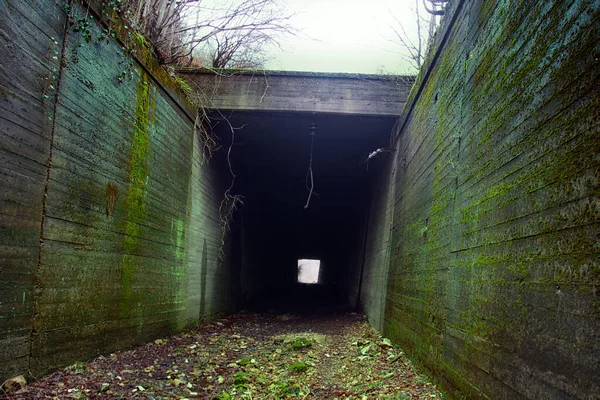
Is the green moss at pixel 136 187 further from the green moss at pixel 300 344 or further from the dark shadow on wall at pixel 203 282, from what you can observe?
the dark shadow on wall at pixel 203 282

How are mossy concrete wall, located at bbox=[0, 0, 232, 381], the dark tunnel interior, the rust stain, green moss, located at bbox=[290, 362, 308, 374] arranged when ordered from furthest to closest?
the dark tunnel interior → green moss, located at bbox=[290, 362, 308, 374] → the rust stain → mossy concrete wall, located at bbox=[0, 0, 232, 381]

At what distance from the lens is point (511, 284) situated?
2795mm

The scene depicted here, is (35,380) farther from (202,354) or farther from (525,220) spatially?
(525,220)

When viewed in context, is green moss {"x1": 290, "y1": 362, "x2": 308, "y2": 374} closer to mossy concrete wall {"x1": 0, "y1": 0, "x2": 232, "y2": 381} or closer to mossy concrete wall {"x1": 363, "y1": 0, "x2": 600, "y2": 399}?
mossy concrete wall {"x1": 363, "y1": 0, "x2": 600, "y2": 399}

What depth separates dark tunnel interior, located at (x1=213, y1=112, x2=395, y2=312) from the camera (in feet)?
29.6

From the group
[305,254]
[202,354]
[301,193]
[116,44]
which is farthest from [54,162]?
[305,254]

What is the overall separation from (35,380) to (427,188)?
4.61m

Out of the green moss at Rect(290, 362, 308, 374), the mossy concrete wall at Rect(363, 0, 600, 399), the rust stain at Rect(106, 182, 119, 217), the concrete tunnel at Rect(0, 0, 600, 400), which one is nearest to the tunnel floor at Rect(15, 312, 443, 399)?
the green moss at Rect(290, 362, 308, 374)

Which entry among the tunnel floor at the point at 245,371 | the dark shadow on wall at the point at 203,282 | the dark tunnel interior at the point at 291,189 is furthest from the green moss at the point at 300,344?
the dark tunnel interior at the point at 291,189

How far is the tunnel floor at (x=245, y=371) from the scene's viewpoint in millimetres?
4191

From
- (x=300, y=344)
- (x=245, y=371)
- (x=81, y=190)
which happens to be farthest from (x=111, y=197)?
(x=300, y=344)

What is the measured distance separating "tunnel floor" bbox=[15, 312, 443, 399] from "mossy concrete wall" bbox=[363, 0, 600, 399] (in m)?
0.68

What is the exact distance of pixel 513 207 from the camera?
9.36ft

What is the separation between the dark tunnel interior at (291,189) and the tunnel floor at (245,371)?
415 cm
